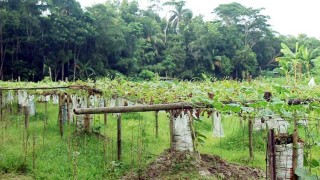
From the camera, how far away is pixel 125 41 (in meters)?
32.8

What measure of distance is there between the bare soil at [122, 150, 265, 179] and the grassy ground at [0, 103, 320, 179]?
1.14ft

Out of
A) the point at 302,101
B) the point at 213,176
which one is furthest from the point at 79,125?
the point at 302,101

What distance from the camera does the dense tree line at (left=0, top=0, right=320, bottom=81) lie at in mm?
28797

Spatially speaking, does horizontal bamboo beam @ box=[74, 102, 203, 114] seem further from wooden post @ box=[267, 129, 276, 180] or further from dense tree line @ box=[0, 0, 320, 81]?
dense tree line @ box=[0, 0, 320, 81]

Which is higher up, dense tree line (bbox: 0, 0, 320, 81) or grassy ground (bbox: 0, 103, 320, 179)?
dense tree line (bbox: 0, 0, 320, 81)

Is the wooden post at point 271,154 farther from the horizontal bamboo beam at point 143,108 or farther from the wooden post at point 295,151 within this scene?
the horizontal bamboo beam at point 143,108

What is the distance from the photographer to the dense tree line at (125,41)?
94.5ft

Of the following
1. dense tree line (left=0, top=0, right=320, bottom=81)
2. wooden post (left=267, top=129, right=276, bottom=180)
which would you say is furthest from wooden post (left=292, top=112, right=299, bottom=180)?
dense tree line (left=0, top=0, right=320, bottom=81)

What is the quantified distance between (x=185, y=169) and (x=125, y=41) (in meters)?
27.2

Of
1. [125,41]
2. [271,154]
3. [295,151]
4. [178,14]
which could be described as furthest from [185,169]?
[178,14]

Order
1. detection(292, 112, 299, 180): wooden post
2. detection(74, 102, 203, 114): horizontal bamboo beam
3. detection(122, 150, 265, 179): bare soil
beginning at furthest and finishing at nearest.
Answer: detection(122, 150, 265, 179): bare soil, detection(74, 102, 203, 114): horizontal bamboo beam, detection(292, 112, 299, 180): wooden post

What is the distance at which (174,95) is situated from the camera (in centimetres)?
577

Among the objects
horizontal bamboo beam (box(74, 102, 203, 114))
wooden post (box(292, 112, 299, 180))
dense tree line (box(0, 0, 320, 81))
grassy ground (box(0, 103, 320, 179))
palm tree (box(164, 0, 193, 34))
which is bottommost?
grassy ground (box(0, 103, 320, 179))

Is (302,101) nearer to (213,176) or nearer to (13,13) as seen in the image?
(213,176)
